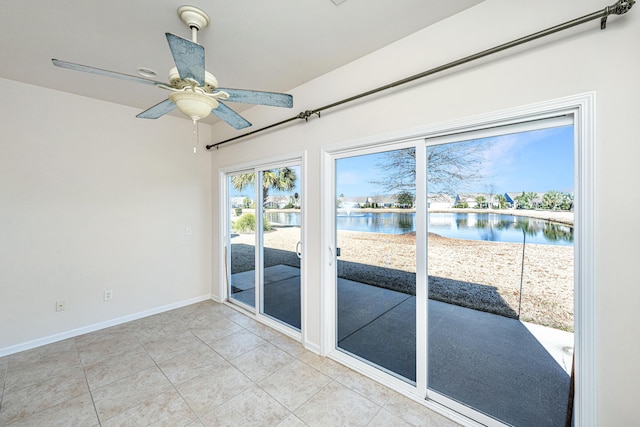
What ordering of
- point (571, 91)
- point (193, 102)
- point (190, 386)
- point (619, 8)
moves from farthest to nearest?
point (190, 386)
point (193, 102)
point (571, 91)
point (619, 8)

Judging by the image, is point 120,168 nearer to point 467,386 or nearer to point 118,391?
point 118,391

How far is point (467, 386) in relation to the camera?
190cm

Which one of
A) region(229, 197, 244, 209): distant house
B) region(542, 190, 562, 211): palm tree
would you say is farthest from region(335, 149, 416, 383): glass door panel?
region(229, 197, 244, 209): distant house

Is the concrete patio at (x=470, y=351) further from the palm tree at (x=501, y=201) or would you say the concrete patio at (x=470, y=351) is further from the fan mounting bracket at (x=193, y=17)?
the fan mounting bracket at (x=193, y=17)

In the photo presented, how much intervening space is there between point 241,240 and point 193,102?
2.58m

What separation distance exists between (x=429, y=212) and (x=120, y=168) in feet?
12.2

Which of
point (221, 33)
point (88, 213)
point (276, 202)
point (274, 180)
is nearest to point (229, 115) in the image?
point (221, 33)

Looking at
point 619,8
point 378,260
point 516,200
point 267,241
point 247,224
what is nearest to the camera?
point 619,8

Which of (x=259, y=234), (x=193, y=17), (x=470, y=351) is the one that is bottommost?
(x=470, y=351)

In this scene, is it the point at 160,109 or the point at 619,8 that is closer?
the point at 619,8

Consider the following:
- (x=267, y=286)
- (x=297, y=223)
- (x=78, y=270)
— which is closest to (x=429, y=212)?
(x=297, y=223)

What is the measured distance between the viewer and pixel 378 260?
2.33 metres

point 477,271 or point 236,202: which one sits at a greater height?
point 236,202

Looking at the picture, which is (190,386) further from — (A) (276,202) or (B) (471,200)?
(B) (471,200)
